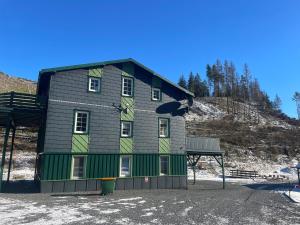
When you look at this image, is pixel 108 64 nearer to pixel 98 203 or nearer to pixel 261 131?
pixel 98 203

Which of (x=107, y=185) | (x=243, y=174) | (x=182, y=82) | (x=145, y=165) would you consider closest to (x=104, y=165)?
(x=107, y=185)

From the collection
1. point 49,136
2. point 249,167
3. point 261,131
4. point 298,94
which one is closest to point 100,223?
point 49,136

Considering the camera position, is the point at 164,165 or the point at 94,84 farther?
the point at 164,165

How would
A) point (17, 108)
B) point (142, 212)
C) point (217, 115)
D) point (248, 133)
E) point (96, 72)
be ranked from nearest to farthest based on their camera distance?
point (142, 212) < point (17, 108) < point (96, 72) < point (248, 133) < point (217, 115)

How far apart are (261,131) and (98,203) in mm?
61670

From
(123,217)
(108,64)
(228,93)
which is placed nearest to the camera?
(123,217)

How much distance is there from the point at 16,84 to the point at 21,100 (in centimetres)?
9600

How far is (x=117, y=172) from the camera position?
1942 centimetres

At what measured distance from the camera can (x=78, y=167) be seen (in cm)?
1838

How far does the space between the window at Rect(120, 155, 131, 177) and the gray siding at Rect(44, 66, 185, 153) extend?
0.92 m

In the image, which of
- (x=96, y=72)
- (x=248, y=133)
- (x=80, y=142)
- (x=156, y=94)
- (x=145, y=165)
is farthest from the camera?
(x=248, y=133)

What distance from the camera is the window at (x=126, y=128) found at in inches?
805

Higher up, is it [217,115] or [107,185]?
[217,115]

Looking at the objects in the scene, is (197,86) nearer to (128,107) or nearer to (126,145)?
(128,107)
